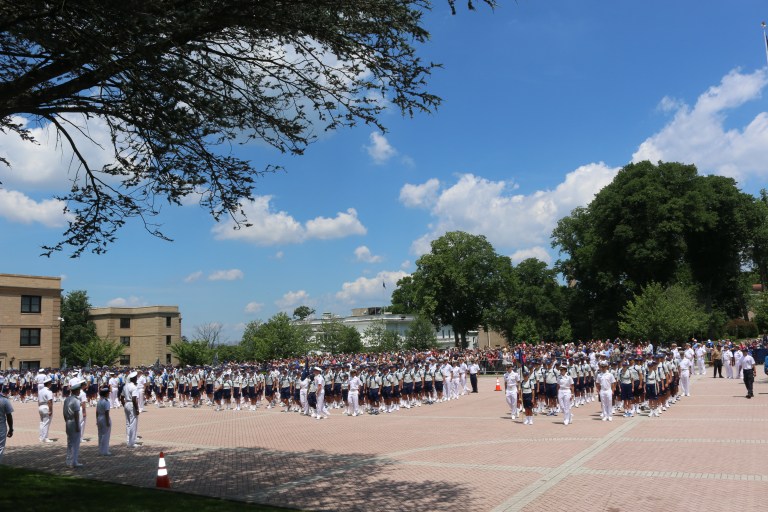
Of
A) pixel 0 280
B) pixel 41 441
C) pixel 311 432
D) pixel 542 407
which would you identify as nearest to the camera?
pixel 41 441

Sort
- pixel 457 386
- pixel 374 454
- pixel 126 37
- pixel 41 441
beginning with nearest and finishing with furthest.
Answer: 1. pixel 126 37
2. pixel 374 454
3. pixel 41 441
4. pixel 457 386

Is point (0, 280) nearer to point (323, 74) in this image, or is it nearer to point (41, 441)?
point (41, 441)

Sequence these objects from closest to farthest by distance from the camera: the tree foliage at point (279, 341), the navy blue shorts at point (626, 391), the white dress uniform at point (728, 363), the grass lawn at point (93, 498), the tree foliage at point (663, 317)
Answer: the grass lawn at point (93, 498), the navy blue shorts at point (626, 391), the white dress uniform at point (728, 363), the tree foliage at point (663, 317), the tree foliage at point (279, 341)

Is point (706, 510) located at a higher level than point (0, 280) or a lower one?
lower

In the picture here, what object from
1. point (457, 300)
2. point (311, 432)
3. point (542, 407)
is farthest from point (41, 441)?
point (457, 300)

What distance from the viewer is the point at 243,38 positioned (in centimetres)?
1013

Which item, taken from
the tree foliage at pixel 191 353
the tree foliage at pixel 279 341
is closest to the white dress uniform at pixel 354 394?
the tree foliage at pixel 279 341

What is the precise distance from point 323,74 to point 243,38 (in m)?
1.43

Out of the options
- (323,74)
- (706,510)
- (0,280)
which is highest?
(0,280)

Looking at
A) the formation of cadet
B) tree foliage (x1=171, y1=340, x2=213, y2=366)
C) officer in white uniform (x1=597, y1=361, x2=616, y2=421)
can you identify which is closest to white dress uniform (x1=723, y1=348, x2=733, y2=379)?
the formation of cadet

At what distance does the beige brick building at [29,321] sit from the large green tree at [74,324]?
18.6m

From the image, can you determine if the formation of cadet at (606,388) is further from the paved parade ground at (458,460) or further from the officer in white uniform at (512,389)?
the paved parade ground at (458,460)

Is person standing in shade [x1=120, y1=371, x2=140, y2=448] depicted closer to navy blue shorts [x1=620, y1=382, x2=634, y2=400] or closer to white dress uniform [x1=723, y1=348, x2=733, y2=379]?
navy blue shorts [x1=620, y1=382, x2=634, y2=400]

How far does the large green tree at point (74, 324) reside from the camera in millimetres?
76000
